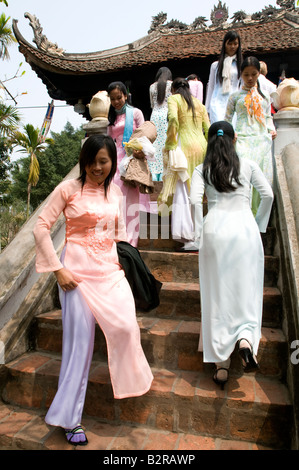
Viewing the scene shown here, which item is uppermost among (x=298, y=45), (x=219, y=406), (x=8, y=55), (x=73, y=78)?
(x=8, y=55)

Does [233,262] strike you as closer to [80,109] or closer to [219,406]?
[219,406]

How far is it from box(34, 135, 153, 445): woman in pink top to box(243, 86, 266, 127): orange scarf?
207 centimetres

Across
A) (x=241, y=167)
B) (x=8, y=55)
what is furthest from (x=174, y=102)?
(x=8, y=55)

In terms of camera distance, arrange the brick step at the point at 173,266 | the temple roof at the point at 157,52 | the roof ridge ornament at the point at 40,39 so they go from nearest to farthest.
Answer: the brick step at the point at 173,266, the temple roof at the point at 157,52, the roof ridge ornament at the point at 40,39

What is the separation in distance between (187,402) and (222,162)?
1.67 m

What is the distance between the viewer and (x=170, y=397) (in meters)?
2.27

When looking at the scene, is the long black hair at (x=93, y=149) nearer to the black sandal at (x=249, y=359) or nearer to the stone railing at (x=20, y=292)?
the stone railing at (x=20, y=292)

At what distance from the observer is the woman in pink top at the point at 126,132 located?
3.73 meters

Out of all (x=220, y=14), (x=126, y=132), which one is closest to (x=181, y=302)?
(x=126, y=132)

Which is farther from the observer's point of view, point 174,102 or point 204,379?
point 174,102

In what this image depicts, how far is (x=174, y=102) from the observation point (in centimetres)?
388

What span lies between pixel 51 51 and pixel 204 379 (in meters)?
10.4

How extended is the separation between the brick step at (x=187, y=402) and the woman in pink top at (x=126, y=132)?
1.63 metres

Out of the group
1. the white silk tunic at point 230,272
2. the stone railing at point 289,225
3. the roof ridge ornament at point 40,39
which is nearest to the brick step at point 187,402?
the stone railing at point 289,225
